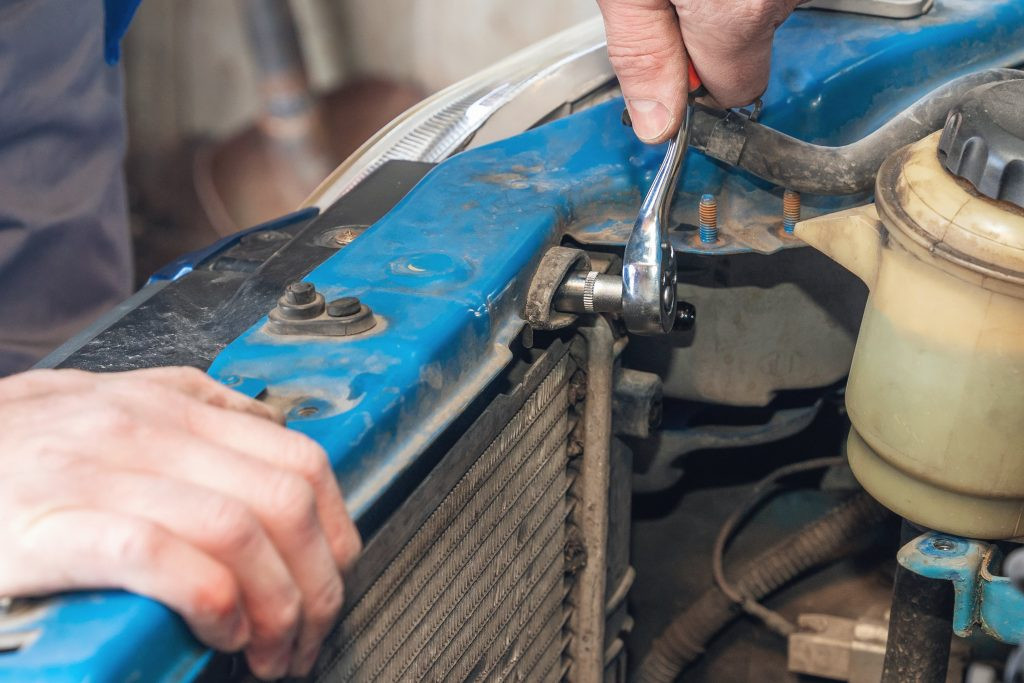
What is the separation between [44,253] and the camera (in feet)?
5.10

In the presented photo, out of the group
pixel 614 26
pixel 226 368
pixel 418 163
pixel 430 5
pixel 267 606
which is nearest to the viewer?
pixel 267 606

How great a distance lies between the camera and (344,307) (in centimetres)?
81

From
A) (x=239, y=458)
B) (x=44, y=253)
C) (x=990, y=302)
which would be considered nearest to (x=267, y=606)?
(x=239, y=458)

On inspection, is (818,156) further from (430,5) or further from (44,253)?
(430,5)

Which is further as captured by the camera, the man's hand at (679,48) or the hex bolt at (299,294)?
A: the man's hand at (679,48)

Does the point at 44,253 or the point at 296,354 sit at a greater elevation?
the point at 296,354

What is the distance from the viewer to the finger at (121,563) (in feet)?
1.74

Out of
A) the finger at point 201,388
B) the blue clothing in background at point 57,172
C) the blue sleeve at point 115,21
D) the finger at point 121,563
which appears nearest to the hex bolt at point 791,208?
the finger at point 201,388

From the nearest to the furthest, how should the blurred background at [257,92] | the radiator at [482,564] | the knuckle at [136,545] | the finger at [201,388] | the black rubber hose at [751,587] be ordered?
the knuckle at [136,545]
the finger at [201,388]
the radiator at [482,564]
the black rubber hose at [751,587]
the blurred background at [257,92]

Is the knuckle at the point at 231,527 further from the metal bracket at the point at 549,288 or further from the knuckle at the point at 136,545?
Result: the metal bracket at the point at 549,288

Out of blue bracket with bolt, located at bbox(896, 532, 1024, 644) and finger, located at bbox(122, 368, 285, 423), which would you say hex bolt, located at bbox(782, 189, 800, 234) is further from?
finger, located at bbox(122, 368, 285, 423)

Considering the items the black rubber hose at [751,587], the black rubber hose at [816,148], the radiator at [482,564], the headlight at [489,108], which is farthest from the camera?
the black rubber hose at [751,587]

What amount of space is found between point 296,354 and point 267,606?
25 centimetres

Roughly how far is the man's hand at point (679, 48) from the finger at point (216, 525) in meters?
0.56
